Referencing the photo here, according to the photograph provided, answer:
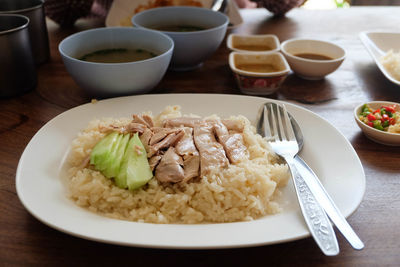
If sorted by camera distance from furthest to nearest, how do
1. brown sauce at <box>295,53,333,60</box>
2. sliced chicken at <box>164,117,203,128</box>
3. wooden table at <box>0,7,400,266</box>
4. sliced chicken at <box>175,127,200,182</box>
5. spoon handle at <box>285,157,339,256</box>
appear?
brown sauce at <box>295,53,333,60</box> → sliced chicken at <box>164,117,203,128</box> → sliced chicken at <box>175,127,200,182</box> → wooden table at <box>0,7,400,266</box> → spoon handle at <box>285,157,339,256</box>

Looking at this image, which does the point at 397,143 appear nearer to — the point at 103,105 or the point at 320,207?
the point at 320,207

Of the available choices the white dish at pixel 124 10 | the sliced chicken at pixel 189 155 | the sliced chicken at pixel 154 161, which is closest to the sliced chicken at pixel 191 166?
the sliced chicken at pixel 189 155

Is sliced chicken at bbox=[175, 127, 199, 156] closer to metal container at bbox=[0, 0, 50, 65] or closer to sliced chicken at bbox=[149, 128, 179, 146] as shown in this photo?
sliced chicken at bbox=[149, 128, 179, 146]

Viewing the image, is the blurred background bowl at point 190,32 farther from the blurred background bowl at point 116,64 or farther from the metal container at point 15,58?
the metal container at point 15,58

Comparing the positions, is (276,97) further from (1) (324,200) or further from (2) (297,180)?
(1) (324,200)

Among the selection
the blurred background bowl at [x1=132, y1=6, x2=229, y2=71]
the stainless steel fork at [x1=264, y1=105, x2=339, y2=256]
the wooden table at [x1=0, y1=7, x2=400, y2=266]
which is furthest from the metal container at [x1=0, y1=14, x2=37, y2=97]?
the stainless steel fork at [x1=264, y1=105, x2=339, y2=256]

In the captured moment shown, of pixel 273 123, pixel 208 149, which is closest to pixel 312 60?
pixel 273 123
